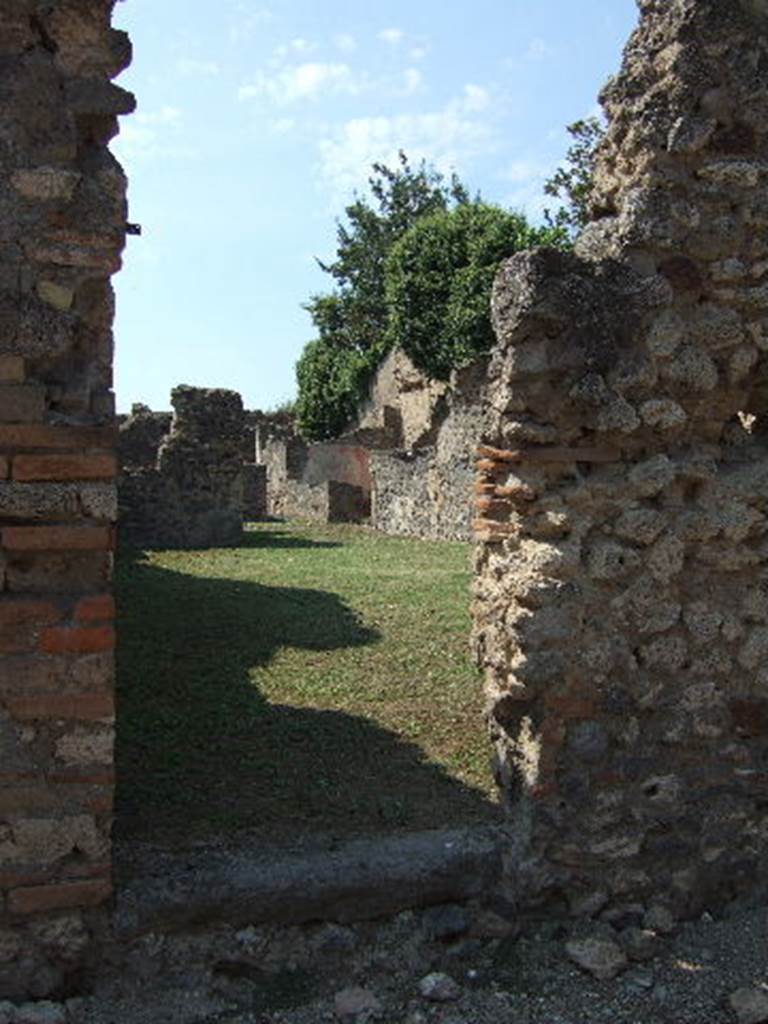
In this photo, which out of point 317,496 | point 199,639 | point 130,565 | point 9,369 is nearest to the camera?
point 9,369

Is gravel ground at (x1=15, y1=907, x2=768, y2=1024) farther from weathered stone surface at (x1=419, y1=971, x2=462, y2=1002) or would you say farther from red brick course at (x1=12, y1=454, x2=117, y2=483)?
red brick course at (x1=12, y1=454, x2=117, y2=483)

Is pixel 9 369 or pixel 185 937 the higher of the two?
pixel 9 369

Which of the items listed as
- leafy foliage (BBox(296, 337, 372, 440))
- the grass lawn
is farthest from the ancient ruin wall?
leafy foliage (BBox(296, 337, 372, 440))

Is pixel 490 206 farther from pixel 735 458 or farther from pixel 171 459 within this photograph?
pixel 735 458

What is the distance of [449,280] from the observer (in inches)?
995

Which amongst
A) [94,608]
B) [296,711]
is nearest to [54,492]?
[94,608]

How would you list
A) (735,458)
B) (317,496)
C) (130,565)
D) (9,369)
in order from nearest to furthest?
1. (9,369)
2. (735,458)
3. (130,565)
4. (317,496)

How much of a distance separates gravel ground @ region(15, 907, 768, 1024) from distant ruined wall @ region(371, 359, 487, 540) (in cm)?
1266

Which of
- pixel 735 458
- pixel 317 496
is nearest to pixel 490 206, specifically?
pixel 317 496

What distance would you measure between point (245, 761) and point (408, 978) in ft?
4.62

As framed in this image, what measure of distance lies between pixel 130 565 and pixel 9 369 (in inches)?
339

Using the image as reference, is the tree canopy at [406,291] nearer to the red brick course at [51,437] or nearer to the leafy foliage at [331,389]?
the leafy foliage at [331,389]

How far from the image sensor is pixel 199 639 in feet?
23.4

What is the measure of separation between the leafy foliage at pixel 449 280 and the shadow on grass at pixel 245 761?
58.0 ft
